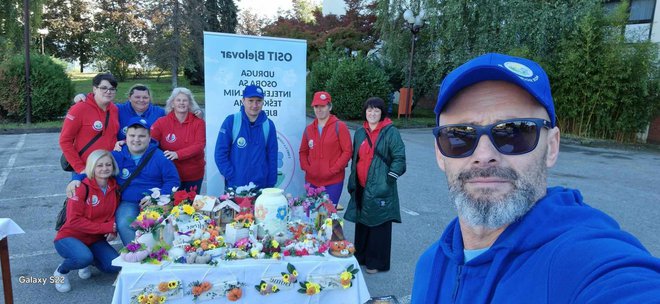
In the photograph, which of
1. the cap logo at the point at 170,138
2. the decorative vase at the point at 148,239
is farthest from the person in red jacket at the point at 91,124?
the decorative vase at the point at 148,239

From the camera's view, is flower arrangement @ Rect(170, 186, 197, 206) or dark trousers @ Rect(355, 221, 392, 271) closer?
flower arrangement @ Rect(170, 186, 197, 206)

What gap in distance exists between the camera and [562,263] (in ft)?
2.69

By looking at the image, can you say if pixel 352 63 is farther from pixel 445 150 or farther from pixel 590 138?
pixel 445 150

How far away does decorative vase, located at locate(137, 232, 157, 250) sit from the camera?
8.93ft

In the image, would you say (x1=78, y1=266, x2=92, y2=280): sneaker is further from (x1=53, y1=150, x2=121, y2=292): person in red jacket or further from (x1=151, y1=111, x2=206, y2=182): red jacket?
(x1=151, y1=111, x2=206, y2=182): red jacket

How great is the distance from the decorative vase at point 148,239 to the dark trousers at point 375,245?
209 centimetres

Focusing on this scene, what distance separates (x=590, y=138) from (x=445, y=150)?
51.2ft

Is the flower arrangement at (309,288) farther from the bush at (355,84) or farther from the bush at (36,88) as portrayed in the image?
the bush at (36,88)

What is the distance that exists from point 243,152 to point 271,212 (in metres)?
1.21

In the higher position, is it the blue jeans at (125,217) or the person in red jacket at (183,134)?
the person in red jacket at (183,134)

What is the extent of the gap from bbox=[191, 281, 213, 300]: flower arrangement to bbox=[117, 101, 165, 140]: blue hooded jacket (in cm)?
240

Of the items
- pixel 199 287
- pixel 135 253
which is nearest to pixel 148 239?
pixel 135 253

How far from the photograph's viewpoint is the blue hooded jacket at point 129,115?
4.38 meters

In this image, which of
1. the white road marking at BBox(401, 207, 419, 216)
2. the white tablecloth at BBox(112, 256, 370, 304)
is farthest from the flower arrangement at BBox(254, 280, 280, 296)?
the white road marking at BBox(401, 207, 419, 216)
